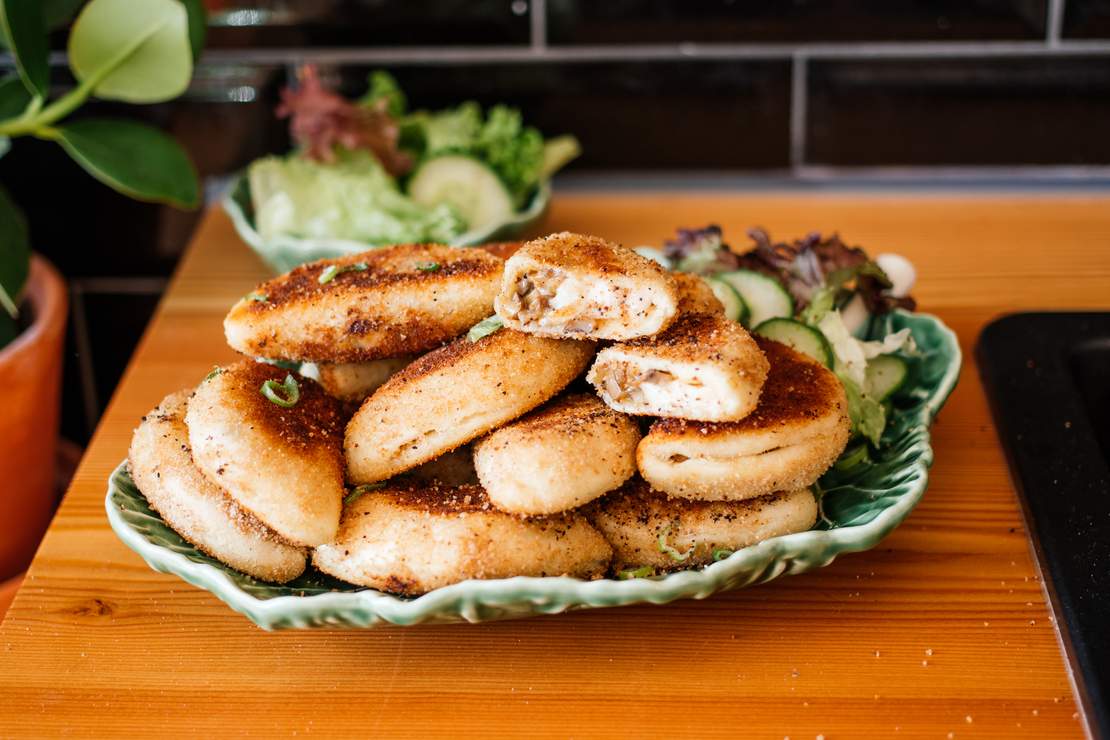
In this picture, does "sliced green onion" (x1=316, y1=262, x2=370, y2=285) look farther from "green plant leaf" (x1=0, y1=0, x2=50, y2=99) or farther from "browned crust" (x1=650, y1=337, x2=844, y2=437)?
"green plant leaf" (x1=0, y1=0, x2=50, y2=99)

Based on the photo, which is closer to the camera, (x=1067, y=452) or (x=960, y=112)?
(x=1067, y=452)

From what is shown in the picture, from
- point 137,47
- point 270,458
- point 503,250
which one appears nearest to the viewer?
point 270,458

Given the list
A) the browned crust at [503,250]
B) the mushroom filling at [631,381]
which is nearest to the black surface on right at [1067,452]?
the mushroom filling at [631,381]

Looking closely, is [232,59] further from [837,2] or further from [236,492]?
[236,492]

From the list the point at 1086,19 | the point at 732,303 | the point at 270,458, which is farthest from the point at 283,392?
the point at 1086,19

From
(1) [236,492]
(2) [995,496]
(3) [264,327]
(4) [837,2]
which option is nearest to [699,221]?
(4) [837,2]

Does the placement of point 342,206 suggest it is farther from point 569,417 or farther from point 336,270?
point 569,417

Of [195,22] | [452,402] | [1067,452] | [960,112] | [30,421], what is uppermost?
[195,22]
